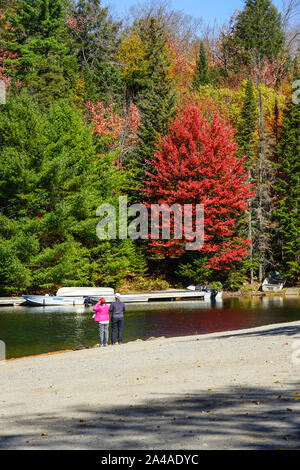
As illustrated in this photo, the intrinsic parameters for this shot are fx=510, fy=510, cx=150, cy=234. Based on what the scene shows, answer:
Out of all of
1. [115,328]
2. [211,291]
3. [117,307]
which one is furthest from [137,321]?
[211,291]

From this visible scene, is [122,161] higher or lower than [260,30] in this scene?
lower

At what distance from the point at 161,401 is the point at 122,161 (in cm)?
4811

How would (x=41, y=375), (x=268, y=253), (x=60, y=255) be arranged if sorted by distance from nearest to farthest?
(x=41, y=375) < (x=60, y=255) < (x=268, y=253)

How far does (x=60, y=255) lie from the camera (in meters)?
39.7

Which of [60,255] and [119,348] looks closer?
[119,348]

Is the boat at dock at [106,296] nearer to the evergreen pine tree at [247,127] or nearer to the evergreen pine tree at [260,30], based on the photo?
the evergreen pine tree at [247,127]

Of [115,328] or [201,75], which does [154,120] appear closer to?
[201,75]

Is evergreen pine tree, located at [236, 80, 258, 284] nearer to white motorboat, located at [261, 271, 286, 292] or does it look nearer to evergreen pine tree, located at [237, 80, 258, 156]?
evergreen pine tree, located at [237, 80, 258, 156]

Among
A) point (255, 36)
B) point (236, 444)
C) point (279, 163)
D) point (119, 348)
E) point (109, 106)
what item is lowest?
point (119, 348)

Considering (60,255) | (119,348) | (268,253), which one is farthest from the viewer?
(268,253)

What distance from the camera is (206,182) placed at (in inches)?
1652

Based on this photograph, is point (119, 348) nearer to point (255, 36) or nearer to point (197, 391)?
point (197, 391)
